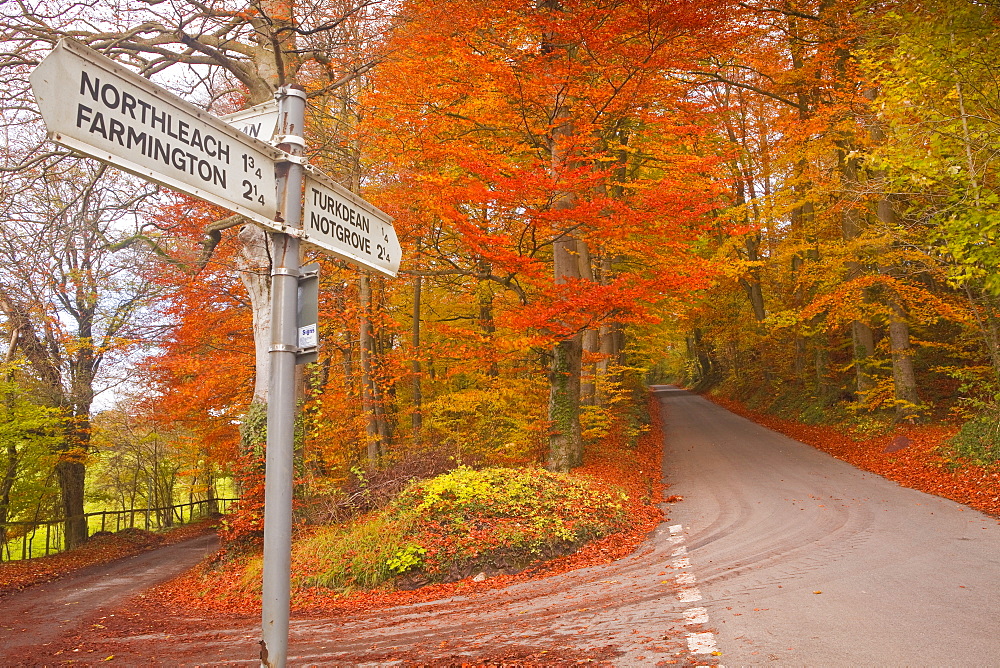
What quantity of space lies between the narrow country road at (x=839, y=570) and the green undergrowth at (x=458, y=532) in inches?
66.0

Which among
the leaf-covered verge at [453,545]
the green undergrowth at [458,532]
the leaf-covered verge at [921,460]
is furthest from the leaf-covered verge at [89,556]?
the leaf-covered verge at [921,460]

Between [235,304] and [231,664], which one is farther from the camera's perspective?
[235,304]

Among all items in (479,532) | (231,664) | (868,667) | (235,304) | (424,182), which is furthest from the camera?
(235,304)

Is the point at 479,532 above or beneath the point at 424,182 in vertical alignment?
beneath

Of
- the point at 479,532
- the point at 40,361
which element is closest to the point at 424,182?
the point at 479,532

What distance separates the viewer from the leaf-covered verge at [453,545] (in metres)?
7.41

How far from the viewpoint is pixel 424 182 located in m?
9.95

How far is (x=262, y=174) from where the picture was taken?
2492 millimetres

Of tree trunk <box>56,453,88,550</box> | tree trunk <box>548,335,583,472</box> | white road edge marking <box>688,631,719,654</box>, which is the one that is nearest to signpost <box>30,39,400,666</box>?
white road edge marking <box>688,631,719,654</box>

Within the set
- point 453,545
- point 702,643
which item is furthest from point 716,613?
point 453,545

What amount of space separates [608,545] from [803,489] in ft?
16.1

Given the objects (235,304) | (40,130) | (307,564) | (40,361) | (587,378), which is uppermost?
(40,130)

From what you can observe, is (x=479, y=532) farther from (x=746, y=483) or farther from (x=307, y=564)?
(x=746, y=483)

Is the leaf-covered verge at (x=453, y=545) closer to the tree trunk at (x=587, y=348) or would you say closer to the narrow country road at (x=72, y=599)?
the narrow country road at (x=72, y=599)
